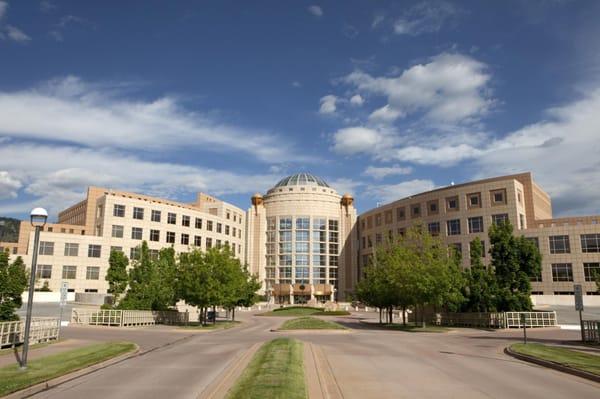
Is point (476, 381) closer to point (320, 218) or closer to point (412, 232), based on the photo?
point (412, 232)

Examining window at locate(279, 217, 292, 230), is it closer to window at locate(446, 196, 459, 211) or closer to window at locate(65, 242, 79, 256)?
window at locate(446, 196, 459, 211)

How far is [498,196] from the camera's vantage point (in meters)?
79.9

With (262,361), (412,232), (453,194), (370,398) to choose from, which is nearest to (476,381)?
(370,398)

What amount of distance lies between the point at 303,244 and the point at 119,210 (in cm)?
5090

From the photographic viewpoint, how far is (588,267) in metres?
71.3

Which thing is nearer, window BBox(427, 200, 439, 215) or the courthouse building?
the courthouse building

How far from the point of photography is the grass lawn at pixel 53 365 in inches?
523

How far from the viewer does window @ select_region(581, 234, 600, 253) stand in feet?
234

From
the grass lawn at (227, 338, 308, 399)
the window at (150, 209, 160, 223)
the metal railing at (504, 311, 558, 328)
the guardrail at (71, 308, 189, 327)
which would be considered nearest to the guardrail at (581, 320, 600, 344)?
the metal railing at (504, 311, 558, 328)

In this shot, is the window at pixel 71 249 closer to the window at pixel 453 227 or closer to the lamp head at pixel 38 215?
the window at pixel 453 227

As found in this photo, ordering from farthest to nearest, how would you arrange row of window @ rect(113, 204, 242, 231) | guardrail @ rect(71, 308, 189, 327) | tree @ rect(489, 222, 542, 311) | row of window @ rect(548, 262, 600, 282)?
row of window @ rect(113, 204, 242, 231), row of window @ rect(548, 262, 600, 282), tree @ rect(489, 222, 542, 311), guardrail @ rect(71, 308, 189, 327)

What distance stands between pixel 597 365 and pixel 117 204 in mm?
83614

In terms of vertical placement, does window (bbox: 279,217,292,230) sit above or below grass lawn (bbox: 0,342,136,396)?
above

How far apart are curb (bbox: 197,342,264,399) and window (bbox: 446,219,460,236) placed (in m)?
71.2
